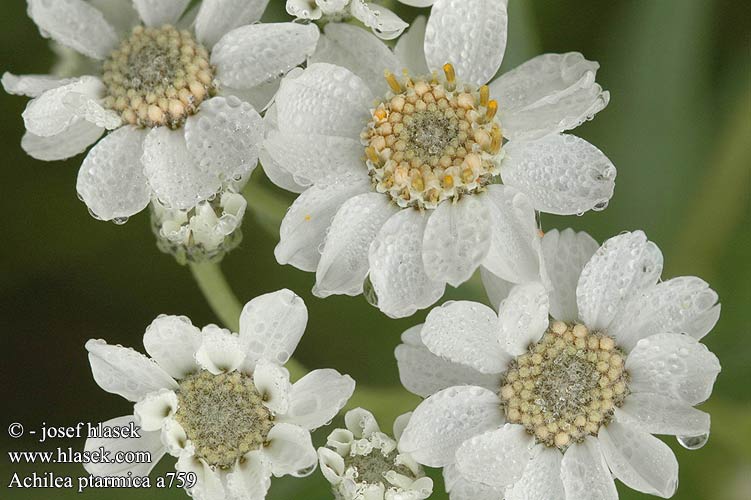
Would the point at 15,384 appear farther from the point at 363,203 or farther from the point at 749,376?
the point at 749,376

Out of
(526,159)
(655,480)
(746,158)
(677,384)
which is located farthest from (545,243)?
(746,158)

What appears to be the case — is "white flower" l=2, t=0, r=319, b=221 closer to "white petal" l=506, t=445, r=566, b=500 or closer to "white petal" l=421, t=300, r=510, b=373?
"white petal" l=421, t=300, r=510, b=373

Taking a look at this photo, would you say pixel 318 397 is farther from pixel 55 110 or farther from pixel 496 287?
pixel 55 110

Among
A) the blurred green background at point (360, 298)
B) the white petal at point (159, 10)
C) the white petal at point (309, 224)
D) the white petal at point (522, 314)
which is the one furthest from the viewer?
the blurred green background at point (360, 298)

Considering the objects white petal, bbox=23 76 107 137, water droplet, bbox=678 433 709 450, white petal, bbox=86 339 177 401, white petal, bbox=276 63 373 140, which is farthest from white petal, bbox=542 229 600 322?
white petal, bbox=23 76 107 137

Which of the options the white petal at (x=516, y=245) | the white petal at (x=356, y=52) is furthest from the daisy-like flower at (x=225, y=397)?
the white petal at (x=356, y=52)

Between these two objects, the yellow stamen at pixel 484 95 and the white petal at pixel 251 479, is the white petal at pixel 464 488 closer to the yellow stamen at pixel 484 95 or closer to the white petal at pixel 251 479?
the white petal at pixel 251 479
